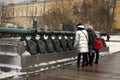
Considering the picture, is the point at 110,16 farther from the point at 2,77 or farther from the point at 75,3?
the point at 2,77

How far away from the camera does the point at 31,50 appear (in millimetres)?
12539

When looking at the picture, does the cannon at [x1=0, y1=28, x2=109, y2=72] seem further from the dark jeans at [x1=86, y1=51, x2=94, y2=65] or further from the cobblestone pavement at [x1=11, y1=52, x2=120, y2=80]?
the dark jeans at [x1=86, y1=51, x2=94, y2=65]

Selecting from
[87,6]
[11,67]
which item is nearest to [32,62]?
[11,67]

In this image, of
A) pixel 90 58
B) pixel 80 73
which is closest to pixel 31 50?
pixel 80 73

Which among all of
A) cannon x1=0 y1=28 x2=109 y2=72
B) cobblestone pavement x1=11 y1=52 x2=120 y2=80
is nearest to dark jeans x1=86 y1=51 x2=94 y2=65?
cobblestone pavement x1=11 y1=52 x2=120 y2=80

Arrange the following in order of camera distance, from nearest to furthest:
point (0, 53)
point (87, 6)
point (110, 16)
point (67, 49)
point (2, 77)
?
point (2, 77)
point (0, 53)
point (67, 49)
point (87, 6)
point (110, 16)

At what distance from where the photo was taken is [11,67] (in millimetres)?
11789

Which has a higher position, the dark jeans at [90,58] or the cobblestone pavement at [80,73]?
the dark jeans at [90,58]

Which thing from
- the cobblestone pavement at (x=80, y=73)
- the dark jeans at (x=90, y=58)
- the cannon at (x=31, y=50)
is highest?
the cannon at (x=31, y=50)

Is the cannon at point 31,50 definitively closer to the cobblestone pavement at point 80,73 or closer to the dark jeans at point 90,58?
the cobblestone pavement at point 80,73

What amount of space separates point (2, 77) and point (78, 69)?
12.9 ft

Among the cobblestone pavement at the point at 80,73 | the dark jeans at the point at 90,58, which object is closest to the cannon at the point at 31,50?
the cobblestone pavement at the point at 80,73

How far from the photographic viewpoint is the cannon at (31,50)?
11773 millimetres

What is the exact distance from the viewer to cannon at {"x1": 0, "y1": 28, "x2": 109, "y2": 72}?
11773mm
